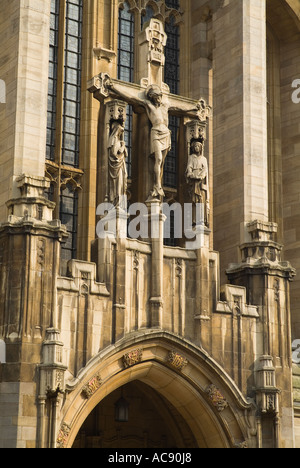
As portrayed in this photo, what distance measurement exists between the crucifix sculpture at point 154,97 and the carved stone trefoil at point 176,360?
3685 millimetres

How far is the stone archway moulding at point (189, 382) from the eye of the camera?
76.1 feet

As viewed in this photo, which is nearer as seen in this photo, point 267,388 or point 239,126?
point 267,388

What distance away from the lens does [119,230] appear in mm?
23625

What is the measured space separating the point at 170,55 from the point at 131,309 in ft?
34.8

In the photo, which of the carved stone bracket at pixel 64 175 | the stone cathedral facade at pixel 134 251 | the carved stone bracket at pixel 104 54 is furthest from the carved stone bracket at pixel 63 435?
the carved stone bracket at pixel 104 54

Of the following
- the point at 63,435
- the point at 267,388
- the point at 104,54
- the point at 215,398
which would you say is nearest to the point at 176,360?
the point at 215,398

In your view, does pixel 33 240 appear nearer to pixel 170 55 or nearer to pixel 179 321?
pixel 179 321

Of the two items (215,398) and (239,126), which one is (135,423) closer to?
(215,398)

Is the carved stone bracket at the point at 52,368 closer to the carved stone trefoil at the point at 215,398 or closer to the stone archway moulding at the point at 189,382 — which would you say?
the stone archway moulding at the point at 189,382

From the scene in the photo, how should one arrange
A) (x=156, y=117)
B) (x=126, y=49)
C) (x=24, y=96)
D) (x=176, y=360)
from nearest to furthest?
1. (x=24, y=96)
2. (x=176, y=360)
3. (x=156, y=117)
4. (x=126, y=49)

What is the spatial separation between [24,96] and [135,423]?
888 cm

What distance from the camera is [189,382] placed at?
2402 cm

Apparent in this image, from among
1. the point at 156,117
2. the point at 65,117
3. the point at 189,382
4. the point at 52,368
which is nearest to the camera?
the point at 52,368
